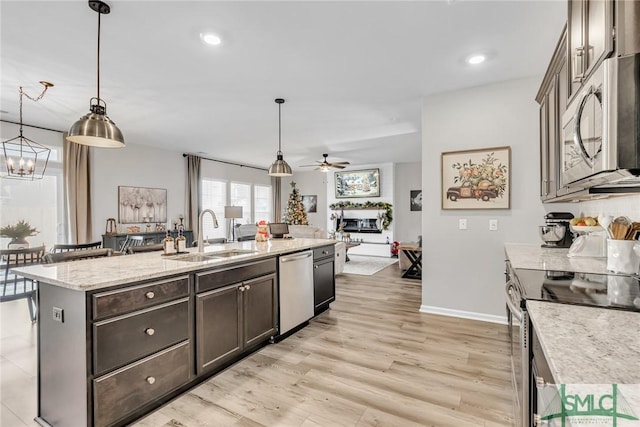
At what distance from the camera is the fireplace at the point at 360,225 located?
30.9 ft

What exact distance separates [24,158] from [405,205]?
857 centimetres

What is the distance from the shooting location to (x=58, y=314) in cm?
178

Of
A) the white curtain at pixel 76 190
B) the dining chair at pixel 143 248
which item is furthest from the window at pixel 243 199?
the dining chair at pixel 143 248

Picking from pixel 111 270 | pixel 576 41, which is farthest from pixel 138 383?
pixel 576 41

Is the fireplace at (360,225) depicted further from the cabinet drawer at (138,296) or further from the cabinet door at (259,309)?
the cabinet drawer at (138,296)

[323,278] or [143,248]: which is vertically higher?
[143,248]

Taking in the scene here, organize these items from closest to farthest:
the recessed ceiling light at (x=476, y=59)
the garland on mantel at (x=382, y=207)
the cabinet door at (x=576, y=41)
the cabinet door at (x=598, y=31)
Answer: the cabinet door at (x=598, y=31) < the cabinet door at (x=576, y=41) < the recessed ceiling light at (x=476, y=59) < the garland on mantel at (x=382, y=207)

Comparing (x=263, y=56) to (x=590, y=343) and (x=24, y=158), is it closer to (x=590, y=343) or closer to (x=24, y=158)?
(x=590, y=343)

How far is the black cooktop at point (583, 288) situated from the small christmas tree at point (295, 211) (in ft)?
26.6

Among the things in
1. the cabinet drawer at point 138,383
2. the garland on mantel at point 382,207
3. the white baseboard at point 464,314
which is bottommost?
the white baseboard at point 464,314

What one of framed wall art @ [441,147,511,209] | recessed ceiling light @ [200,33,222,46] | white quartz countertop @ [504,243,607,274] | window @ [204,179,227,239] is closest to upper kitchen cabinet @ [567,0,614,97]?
white quartz countertop @ [504,243,607,274]

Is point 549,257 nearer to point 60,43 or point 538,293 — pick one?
point 538,293

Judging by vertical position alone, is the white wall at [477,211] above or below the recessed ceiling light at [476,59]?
below

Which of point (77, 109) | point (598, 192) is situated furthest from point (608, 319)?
point (77, 109)
